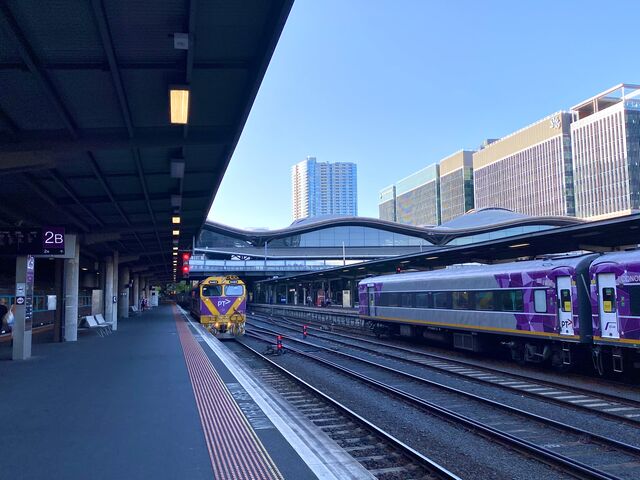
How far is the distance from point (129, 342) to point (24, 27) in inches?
695

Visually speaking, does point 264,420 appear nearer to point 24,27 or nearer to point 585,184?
point 24,27

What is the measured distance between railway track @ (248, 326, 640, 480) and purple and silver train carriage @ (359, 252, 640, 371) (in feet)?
13.2

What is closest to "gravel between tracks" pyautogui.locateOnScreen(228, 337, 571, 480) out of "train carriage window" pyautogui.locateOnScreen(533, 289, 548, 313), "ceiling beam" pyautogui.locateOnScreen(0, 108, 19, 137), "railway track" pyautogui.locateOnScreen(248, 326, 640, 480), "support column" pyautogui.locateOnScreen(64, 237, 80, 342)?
"railway track" pyautogui.locateOnScreen(248, 326, 640, 480)

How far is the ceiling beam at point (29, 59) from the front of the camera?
6.67 metres

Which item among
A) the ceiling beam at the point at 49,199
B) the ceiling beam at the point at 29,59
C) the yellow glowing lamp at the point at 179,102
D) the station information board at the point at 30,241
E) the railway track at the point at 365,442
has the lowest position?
the railway track at the point at 365,442

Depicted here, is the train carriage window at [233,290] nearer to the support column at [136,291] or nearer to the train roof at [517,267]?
the train roof at [517,267]

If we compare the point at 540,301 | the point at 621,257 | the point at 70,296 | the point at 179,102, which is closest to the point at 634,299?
the point at 621,257

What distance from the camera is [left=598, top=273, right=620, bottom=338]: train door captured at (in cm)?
1296

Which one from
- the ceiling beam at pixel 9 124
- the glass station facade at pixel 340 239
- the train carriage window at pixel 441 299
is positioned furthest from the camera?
the glass station facade at pixel 340 239

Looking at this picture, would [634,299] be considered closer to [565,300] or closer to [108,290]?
[565,300]

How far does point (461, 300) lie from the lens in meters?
19.8

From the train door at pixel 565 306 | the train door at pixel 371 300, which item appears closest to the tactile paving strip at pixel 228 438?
the train door at pixel 565 306

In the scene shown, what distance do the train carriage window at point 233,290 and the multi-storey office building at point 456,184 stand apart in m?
132

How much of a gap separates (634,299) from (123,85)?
11.7 m
